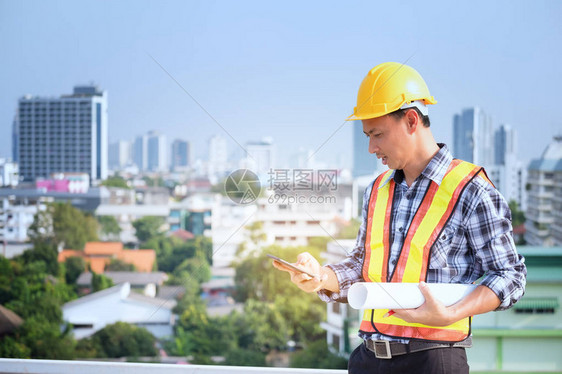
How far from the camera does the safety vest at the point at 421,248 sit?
2.63 ft

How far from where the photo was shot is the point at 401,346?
0.82 metres

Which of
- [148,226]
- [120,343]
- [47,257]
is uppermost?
[148,226]

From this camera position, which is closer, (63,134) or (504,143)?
(504,143)

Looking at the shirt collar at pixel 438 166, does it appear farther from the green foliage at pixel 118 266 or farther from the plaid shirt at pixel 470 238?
the green foliage at pixel 118 266

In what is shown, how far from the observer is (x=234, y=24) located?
17172 millimetres

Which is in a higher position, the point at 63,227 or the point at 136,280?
the point at 63,227

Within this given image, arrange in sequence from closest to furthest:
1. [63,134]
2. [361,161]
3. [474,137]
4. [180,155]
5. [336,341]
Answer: [361,161] < [474,137] < [336,341] < [180,155] < [63,134]

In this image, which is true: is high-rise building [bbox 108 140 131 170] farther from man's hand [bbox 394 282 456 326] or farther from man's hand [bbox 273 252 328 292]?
man's hand [bbox 394 282 456 326]

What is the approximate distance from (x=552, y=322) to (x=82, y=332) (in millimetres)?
12998

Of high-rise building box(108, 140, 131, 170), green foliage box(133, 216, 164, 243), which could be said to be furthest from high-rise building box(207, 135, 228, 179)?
high-rise building box(108, 140, 131, 170)

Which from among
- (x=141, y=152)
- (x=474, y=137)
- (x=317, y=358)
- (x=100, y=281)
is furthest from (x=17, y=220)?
(x=474, y=137)

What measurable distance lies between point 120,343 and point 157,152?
217 inches

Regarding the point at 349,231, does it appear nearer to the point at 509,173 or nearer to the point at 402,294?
the point at 509,173

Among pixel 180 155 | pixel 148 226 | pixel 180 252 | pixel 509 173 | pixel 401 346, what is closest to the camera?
pixel 401 346
